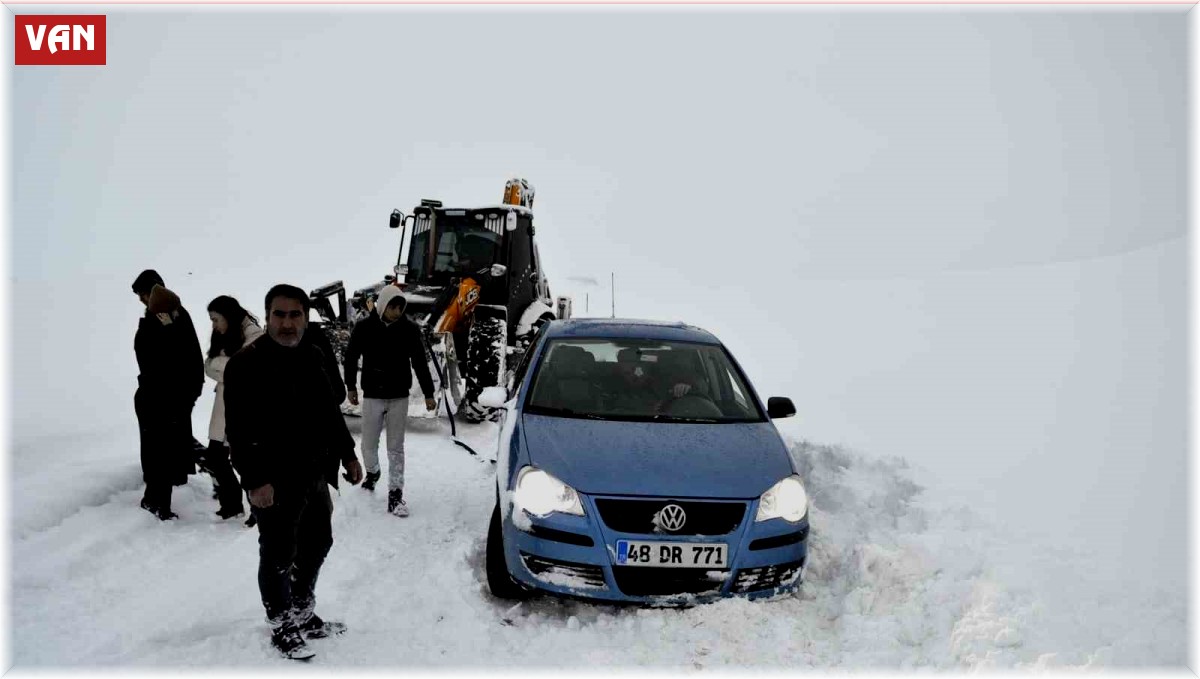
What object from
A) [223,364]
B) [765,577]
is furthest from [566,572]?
[223,364]

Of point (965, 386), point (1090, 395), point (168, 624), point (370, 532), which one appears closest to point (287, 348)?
point (168, 624)

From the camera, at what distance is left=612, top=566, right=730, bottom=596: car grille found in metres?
3.48

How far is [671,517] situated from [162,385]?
3682mm

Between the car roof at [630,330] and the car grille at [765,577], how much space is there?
1926 millimetres

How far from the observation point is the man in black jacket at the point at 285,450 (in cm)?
307

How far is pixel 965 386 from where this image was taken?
9602mm

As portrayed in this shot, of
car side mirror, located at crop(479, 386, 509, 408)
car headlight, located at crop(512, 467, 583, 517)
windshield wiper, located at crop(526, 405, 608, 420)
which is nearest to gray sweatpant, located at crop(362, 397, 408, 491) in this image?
car side mirror, located at crop(479, 386, 509, 408)

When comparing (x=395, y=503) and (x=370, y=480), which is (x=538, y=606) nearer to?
(x=395, y=503)

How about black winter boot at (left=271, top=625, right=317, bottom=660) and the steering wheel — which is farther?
the steering wheel

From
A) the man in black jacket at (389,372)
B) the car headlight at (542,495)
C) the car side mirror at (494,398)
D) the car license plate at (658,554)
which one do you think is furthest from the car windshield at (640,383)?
the man in black jacket at (389,372)

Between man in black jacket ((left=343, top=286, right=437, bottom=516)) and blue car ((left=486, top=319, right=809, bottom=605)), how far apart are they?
146cm

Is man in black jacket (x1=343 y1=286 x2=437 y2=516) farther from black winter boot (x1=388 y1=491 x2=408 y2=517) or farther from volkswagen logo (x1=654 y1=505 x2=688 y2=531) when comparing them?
volkswagen logo (x1=654 y1=505 x2=688 y2=531)

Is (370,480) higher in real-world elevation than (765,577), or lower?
lower

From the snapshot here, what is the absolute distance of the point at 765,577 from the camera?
11.9 ft
